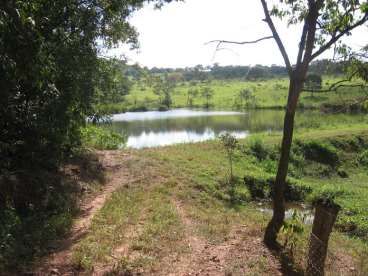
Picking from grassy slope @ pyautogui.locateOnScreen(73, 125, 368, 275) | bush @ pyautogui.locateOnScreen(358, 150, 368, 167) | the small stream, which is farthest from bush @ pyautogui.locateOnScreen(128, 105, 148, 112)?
the small stream

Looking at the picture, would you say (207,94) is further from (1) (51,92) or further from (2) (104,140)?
(1) (51,92)

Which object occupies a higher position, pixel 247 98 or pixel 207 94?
pixel 207 94

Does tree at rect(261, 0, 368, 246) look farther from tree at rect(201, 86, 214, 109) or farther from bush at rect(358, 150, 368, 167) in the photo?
tree at rect(201, 86, 214, 109)

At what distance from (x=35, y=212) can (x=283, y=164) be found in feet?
17.8

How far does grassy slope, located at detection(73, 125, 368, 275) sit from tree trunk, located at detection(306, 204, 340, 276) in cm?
90

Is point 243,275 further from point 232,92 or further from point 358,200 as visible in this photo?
point 232,92

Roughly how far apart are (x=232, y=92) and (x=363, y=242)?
3313 inches

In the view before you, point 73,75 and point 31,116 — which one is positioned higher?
point 73,75

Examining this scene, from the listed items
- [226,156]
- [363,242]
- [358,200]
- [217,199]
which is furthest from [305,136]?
[363,242]

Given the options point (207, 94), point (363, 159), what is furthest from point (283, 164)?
point (207, 94)

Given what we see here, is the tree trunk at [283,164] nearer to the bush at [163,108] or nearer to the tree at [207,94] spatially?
the bush at [163,108]

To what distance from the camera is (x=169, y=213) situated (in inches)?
428

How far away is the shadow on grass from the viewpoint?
725 centimetres

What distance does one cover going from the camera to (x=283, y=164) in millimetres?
8539
